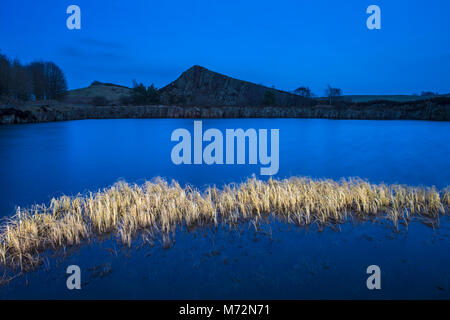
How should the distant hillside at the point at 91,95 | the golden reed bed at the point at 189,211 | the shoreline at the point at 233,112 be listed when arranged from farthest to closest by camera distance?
the distant hillside at the point at 91,95 → the shoreline at the point at 233,112 → the golden reed bed at the point at 189,211

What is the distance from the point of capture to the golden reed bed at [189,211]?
5695mm

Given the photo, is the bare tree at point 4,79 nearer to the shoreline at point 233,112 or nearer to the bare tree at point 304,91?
the shoreline at point 233,112

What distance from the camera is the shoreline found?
4466cm

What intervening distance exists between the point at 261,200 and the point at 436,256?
4.11 metres

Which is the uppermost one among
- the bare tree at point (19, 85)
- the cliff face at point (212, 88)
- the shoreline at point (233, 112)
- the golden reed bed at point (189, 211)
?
the cliff face at point (212, 88)

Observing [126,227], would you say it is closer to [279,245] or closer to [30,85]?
[279,245]

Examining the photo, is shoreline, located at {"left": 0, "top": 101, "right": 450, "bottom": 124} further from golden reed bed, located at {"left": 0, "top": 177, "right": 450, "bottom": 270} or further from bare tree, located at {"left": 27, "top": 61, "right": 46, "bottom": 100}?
golden reed bed, located at {"left": 0, "top": 177, "right": 450, "bottom": 270}

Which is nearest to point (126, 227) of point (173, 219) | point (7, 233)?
point (173, 219)

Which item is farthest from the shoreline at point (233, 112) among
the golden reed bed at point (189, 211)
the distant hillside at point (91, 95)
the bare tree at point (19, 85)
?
the golden reed bed at point (189, 211)

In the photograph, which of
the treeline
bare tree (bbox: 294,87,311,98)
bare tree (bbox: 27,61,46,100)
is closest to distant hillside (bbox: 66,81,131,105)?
the treeline

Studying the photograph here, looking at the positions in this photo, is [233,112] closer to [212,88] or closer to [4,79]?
[4,79]

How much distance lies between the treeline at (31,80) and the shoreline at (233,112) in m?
16.3

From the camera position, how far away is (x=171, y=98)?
7581 cm

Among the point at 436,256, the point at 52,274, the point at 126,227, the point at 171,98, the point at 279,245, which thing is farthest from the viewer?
the point at 171,98
